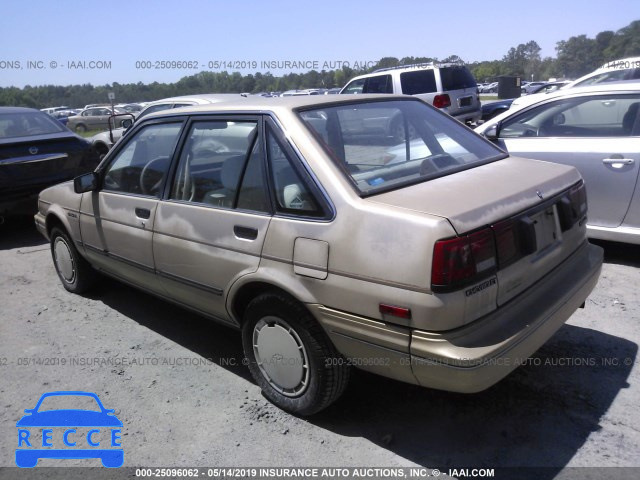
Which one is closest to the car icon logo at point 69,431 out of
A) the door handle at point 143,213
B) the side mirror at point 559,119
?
the door handle at point 143,213

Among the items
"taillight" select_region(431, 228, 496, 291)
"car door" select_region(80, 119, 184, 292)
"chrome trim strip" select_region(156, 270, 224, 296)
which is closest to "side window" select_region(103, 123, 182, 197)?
"car door" select_region(80, 119, 184, 292)

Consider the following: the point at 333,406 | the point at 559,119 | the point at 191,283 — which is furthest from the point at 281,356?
the point at 559,119

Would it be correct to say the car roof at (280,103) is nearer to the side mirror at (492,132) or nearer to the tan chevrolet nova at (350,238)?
the tan chevrolet nova at (350,238)

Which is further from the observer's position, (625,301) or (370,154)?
(625,301)

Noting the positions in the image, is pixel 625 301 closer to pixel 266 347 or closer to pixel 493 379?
pixel 493 379

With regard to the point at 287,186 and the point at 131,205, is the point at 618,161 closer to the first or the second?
the point at 287,186

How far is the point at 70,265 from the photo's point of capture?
16.2ft

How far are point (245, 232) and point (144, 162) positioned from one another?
4.51ft

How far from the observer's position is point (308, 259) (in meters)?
2.62

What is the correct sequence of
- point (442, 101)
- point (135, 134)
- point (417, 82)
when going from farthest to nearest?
point (417, 82) → point (442, 101) → point (135, 134)

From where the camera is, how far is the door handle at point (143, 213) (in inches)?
143

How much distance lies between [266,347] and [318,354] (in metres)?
0.41

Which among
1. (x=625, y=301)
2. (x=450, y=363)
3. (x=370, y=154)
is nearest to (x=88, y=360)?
(x=370, y=154)

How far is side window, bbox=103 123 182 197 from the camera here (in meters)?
3.66
